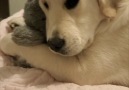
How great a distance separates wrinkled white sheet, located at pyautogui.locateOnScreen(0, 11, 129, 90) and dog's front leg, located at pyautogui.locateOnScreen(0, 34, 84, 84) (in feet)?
0.08

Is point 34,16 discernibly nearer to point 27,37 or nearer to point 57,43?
point 27,37

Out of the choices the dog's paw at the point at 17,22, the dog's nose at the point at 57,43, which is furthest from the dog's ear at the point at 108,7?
the dog's paw at the point at 17,22

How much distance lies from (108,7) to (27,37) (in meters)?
0.30

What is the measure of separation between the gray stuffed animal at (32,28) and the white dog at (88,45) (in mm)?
33

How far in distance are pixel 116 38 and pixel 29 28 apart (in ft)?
1.04

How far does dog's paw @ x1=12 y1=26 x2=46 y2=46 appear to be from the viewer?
1029 mm

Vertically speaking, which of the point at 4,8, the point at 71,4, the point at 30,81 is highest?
the point at 71,4

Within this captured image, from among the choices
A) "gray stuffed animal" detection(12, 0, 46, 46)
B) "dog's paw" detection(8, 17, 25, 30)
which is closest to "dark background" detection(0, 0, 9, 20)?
"dog's paw" detection(8, 17, 25, 30)

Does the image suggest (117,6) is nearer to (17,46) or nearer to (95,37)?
(95,37)

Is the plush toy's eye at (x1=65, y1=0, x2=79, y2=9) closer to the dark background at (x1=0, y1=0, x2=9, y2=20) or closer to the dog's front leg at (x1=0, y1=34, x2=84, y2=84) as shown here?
the dog's front leg at (x1=0, y1=34, x2=84, y2=84)

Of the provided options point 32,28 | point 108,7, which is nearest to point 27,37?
point 32,28

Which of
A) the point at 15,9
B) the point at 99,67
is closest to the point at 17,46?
the point at 99,67

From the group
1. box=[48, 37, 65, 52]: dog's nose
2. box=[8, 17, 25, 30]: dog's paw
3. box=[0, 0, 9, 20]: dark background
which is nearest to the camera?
box=[48, 37, 65, 52]: dog's nose

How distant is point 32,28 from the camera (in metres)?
1.07
